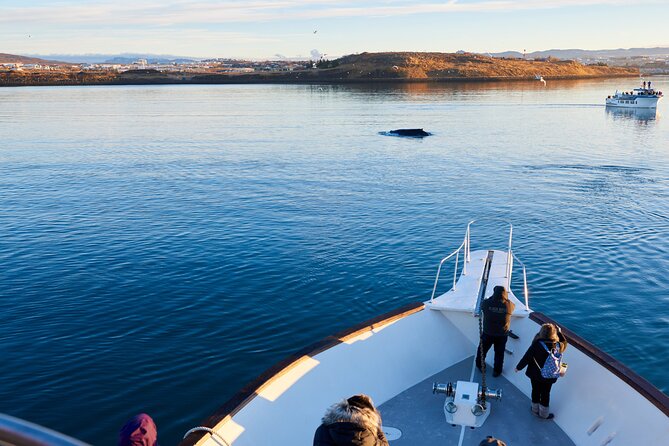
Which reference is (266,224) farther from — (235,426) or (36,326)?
(235,426)

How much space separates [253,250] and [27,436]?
70.3 ft

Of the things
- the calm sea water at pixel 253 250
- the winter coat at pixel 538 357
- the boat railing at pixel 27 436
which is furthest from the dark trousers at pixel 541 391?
the boat railing at pixel 27 436

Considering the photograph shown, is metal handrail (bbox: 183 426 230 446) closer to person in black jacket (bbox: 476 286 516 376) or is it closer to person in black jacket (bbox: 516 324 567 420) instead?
person in black jacket (bbox: 476 286 516 376)

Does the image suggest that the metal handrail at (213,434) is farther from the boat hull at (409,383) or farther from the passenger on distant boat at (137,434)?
the passenger on distant boat at (137,434)

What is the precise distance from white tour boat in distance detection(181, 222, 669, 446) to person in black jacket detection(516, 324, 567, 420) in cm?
27

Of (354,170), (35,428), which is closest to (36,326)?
(35,428)

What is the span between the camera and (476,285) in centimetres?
1276

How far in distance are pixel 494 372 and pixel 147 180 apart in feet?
100

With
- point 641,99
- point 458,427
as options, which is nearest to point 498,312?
point 458,427

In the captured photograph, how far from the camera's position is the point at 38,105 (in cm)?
9394

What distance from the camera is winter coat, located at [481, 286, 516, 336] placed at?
10.1m

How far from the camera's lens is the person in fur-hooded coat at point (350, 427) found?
4879mm

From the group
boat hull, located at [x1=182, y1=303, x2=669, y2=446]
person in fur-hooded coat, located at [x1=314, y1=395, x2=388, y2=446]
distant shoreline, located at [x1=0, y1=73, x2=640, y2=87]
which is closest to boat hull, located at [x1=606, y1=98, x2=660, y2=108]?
boat hull, located at [x1=182, y1=303, x2=669, y2=446]

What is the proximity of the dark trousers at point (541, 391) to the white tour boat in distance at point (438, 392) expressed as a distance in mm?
354
